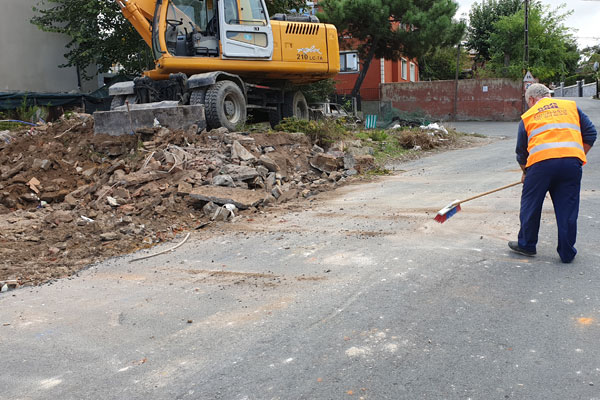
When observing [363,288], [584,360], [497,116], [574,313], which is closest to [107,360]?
[363,288]

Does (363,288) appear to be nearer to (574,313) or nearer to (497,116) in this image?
(574,313)

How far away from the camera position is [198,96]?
11.2 metres

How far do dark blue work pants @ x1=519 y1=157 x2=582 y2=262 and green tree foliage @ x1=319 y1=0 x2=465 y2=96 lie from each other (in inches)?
944

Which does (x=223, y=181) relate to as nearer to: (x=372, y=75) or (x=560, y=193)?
(x=560, y=193)

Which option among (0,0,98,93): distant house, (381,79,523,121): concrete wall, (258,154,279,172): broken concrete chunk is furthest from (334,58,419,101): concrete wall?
(258,154,279,172): broken concrete chunk

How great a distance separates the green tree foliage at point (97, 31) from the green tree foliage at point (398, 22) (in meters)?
10.0

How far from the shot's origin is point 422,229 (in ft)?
20.8

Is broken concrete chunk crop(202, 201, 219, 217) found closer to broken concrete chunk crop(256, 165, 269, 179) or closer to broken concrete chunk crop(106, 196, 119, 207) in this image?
broken concrete chunk crop(106, 196, 119, 207)

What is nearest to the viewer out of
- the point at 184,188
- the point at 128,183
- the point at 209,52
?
the point at 184,188

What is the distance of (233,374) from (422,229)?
3704 millimetres

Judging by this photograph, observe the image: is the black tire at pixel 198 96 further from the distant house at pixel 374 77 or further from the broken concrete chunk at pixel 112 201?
the distant house at pixel 374 77

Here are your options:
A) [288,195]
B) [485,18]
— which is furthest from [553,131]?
[485,18]

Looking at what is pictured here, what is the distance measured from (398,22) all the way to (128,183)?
23.8m

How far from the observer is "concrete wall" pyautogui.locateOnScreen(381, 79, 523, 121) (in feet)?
97.8
